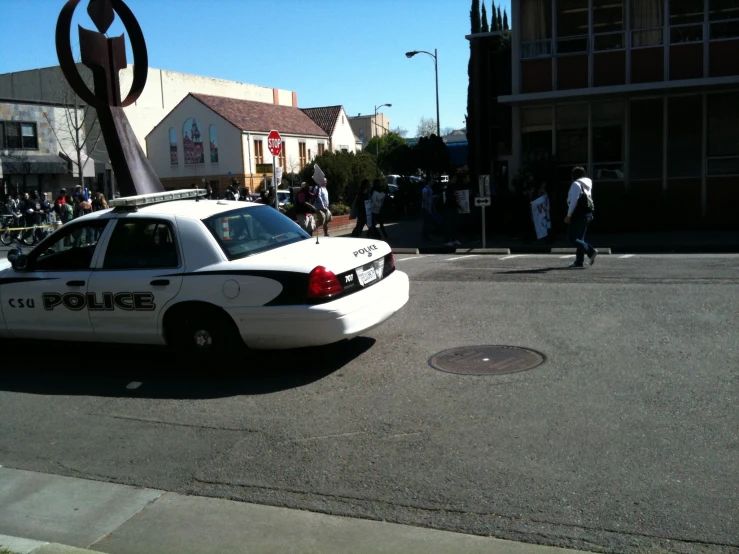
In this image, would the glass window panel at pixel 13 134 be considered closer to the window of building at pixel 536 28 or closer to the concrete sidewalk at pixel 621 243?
the concrete sidewalk at pixel 621 243

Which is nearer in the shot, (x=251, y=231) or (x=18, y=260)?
(x=251, y=231)

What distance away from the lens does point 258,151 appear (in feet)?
178

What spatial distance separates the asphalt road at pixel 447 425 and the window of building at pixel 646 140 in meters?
13.6

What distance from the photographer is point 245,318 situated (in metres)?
6.68

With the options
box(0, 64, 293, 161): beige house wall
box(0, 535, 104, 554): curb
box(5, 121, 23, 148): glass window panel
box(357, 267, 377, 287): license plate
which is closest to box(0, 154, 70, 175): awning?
box(5, 121, 23, 148): glass window panel

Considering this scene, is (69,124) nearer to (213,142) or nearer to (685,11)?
(213,142)

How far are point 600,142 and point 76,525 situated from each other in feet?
66.3

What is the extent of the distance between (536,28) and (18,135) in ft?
115

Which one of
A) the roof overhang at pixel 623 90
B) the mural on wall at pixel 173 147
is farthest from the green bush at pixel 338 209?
the mural on wall at pixel 173 147

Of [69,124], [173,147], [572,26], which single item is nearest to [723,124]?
[572,26]

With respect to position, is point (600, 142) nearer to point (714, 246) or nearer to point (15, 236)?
point (714, 246)

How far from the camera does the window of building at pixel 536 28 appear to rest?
22188mm

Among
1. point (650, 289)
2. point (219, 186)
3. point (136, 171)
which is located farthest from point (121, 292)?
point (219, 186)

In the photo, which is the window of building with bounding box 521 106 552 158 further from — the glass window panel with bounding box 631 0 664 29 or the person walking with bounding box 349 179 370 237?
the person walking with bounding box 349 179 370 237
